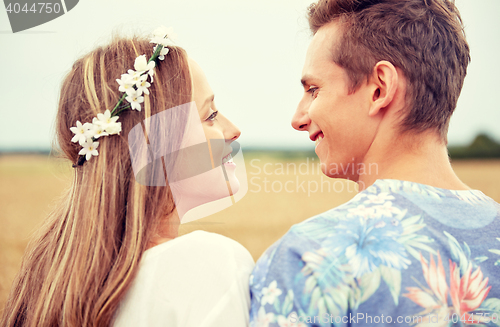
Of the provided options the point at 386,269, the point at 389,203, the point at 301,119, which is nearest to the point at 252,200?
the point at 301,119

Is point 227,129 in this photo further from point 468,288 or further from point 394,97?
point 468,288

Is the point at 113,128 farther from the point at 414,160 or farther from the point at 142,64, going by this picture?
the point at 414,160

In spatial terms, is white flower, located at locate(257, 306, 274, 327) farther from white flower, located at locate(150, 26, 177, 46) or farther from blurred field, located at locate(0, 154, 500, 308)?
blurred field, located at locate(0, 154, 500, 308)

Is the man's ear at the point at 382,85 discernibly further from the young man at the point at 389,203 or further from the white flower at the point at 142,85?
the white flower at the point at 142,85

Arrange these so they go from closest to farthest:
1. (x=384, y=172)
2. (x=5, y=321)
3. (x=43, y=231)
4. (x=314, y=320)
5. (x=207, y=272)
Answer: (x=314, y=320)
(x=207, y=272)
(x=384, y=172)
(x=5, y=321)
(x=43, y=231)

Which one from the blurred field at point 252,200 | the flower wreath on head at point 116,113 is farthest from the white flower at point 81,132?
the blurred field at point 252,200

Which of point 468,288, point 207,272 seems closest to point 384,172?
point 468,288

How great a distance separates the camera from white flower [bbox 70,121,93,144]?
172 centimetres

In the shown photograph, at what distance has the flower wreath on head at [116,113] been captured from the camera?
5.57 ft

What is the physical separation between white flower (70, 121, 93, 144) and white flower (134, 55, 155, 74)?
0.37m

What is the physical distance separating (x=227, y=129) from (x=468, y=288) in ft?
4.79

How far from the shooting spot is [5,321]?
1781 millimetres

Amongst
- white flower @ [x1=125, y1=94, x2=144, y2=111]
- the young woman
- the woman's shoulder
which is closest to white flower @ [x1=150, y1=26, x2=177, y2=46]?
the young woman

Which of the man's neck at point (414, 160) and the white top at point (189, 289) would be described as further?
the man's neck at point (414, 160)
